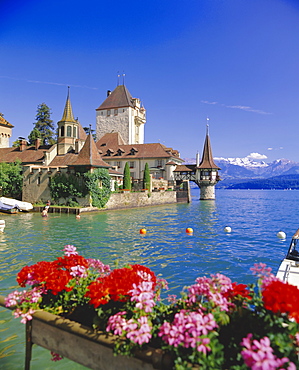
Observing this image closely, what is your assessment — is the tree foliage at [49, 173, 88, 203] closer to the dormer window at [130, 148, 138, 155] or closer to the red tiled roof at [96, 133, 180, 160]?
the red tiled roof at [96, 133, 180, 160]

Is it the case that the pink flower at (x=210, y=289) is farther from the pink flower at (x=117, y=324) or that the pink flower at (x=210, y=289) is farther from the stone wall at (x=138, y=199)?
the stone wall at (x=138, y=199)

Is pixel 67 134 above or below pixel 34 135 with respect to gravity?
below

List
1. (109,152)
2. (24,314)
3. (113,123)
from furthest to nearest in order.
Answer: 1. (113,123)
2. (109,152)
3. (24,314)

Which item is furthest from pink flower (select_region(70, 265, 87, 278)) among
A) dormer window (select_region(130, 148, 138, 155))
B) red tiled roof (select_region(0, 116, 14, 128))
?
red tiled roof (select_region(0, 116, 14, 128))

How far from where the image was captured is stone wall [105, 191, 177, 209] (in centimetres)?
3900

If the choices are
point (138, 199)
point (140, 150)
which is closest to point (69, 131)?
point (138, 199)

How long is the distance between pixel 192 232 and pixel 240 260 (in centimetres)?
815

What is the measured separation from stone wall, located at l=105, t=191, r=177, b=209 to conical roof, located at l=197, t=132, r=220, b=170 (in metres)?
11.9

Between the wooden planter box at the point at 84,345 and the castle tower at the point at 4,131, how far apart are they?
62006 mm

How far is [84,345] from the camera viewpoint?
3.21 m

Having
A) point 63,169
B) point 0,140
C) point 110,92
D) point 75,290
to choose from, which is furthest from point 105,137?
point 75,290

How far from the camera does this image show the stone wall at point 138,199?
3900 centimetres

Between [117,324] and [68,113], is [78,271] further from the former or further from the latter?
[68,113]

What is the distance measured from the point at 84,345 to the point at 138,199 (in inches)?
1607
